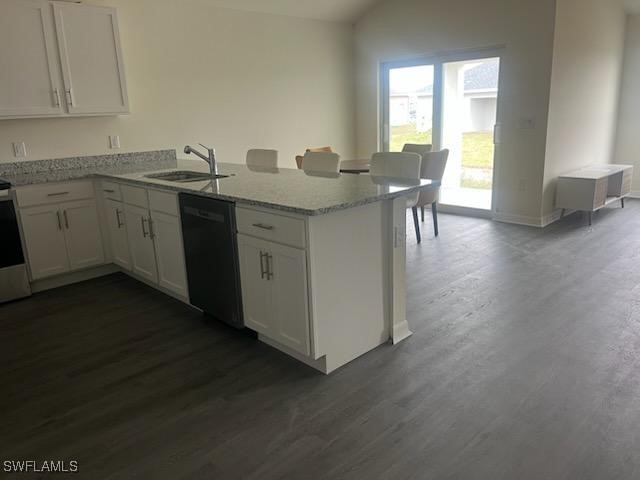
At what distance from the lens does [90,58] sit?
401 centimetres

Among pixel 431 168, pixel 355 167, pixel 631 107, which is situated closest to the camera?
pixel 431 168

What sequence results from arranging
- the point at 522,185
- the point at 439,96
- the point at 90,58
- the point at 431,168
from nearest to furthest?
the point at 90,58, the point at 431,168, the point at 522,185, the point at 439,96

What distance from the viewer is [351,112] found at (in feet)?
22.8

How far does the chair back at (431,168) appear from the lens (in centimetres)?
480

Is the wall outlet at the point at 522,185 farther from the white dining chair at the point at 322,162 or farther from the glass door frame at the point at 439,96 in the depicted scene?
the white dining chair at the point at 322,162

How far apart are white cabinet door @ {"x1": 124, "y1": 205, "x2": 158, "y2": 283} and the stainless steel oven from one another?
0.78 metres

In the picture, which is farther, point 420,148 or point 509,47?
point 420,148

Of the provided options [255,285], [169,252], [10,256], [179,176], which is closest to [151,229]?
[169,252]

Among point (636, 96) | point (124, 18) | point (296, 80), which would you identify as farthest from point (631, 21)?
point (124, 18)

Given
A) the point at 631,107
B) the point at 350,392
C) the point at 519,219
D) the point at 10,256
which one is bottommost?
the point at 350,392

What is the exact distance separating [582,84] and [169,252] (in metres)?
5.03

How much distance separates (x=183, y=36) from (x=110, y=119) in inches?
46.0

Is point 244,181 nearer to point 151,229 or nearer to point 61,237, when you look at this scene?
point 151,229

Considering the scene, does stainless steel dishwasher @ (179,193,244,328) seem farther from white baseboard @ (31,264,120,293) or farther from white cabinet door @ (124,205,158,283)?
white baseboard @ (31,264,120,293)
